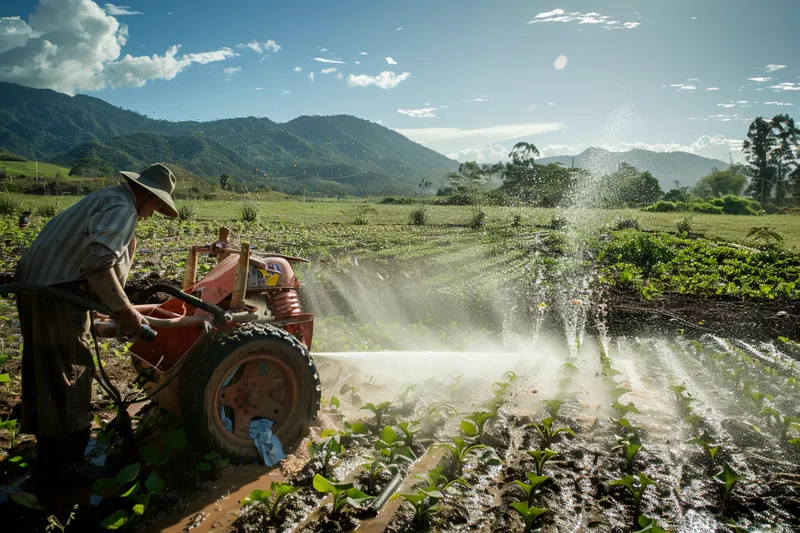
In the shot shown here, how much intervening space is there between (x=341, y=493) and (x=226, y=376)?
105cm

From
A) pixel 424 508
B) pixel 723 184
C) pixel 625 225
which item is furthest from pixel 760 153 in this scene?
pixel 424 508

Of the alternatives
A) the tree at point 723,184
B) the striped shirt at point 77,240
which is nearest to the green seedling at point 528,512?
the striped shirt at point 77,240

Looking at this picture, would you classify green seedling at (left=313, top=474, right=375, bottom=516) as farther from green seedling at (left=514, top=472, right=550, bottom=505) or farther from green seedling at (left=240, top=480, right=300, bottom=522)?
green seedling at (left=514, top=472, right=550, bottom=505)

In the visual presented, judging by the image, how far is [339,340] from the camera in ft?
21.1

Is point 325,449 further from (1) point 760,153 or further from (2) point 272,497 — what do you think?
(1) point 760,153

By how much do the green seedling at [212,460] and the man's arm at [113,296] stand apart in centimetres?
91

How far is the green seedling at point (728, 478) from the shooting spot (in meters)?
3.07

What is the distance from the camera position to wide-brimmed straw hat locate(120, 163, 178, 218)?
10.6 ft

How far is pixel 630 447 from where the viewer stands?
347 cm

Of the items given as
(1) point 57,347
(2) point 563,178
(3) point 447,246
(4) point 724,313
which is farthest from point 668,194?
(1) point 57,347

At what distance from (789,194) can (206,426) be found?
271 feet

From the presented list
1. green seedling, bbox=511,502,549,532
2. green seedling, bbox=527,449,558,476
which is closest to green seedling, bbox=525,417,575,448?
green seedling, bbox=527,449,558,476

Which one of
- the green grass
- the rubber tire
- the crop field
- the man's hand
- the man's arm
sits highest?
the green grass

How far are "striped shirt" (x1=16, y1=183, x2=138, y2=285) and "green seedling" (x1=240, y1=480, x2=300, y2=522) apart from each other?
1511mm
